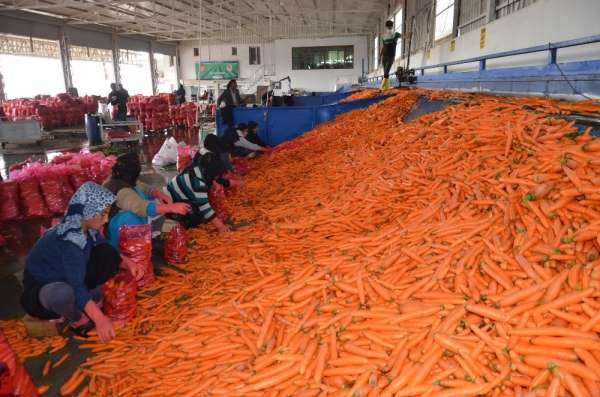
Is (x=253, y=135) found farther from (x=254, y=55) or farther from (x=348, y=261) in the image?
(x=254, y=55)

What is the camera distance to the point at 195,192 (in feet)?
14.3

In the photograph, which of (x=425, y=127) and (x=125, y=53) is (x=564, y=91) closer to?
(x=425, y=127)

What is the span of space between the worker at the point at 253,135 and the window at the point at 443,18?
A: 6127 mm

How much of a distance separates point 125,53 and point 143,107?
17523mm

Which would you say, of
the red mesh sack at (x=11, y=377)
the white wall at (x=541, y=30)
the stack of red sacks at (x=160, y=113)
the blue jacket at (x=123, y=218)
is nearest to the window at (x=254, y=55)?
the stack of red sacks at (x=160, y=113)

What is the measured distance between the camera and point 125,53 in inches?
1147

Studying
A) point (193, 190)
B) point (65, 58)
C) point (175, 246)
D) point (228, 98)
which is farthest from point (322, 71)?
point (175, 246)

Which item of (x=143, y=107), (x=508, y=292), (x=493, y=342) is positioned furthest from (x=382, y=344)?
(x=143, y=107)

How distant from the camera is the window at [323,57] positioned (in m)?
31.6

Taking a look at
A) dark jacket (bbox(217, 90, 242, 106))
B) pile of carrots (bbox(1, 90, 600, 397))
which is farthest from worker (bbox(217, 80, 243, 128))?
pile of carrots (bbox(1, 90, 600, 397))

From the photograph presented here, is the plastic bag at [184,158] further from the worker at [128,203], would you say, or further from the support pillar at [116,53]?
the support pillar at [116,53]

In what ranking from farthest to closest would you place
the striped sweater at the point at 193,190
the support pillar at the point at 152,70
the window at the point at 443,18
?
the support pillar at the point at 152,70 → the window at the point at 443,18 → the striped sweater at the point at 193,190

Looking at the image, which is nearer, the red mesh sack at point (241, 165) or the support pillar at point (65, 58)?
the red mesh sack at point (241, 165)

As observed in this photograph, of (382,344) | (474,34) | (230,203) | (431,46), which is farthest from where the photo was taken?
(431,46)
